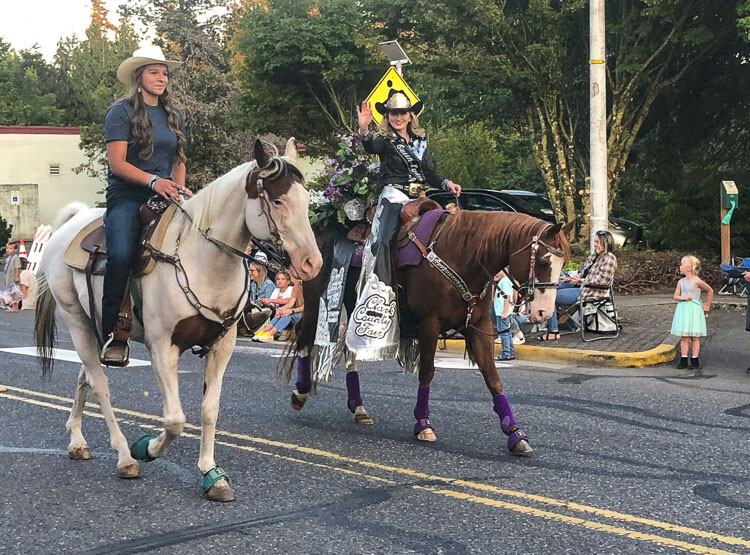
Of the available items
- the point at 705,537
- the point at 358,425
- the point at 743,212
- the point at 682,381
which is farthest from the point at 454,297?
the point at 743,212

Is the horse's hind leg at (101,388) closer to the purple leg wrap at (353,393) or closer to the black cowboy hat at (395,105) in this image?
the purple leg wrap at (353,393)

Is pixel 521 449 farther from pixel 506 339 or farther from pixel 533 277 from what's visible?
pixel 506 339

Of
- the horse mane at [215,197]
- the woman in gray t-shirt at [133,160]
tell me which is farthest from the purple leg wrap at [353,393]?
the horse mane at [215,197]

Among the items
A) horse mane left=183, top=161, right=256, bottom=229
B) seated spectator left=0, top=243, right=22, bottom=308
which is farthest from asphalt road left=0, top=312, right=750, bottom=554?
seated spectator left=0, top=243, right=22, bottom=308

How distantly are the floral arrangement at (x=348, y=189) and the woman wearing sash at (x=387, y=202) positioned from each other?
309mm

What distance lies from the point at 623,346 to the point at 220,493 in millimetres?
8708

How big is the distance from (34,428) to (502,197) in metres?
15.5

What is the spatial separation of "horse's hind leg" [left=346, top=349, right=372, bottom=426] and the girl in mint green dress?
17.6 ft

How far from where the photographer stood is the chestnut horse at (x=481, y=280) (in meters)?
6.44

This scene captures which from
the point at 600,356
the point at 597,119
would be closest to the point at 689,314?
the point at 600,356

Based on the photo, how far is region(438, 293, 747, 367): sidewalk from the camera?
39.4 feet

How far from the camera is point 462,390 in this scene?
9.64 m

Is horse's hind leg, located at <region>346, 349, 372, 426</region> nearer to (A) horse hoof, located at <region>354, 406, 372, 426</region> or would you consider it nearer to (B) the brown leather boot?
(A) horse hoof, located at <region>354, 406, 372, 426</region>

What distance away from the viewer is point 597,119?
1516 centimetres
